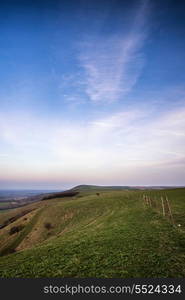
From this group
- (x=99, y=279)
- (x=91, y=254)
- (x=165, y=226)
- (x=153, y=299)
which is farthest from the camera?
(x=165, y=226)

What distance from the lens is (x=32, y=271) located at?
28.0 ft

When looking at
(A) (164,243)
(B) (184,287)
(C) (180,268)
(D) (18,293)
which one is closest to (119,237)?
(A) (164,243)

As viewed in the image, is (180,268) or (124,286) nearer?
(124,286)

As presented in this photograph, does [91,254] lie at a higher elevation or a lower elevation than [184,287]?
lower

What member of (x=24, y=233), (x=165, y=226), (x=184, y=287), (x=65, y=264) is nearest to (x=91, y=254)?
(x=65, y=264)

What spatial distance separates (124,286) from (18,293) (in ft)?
15.3

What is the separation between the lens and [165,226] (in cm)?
→ 1485

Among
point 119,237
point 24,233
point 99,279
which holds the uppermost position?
point 99,279

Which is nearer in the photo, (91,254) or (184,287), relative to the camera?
(184,287)

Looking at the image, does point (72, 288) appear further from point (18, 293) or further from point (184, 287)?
point (184, 287)

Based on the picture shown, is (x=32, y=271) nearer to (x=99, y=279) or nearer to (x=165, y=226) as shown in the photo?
(x=99, y=279)

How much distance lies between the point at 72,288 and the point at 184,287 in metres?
4.96

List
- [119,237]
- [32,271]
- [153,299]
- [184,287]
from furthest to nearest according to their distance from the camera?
1. [119,237]
2. [32,271]
3. [184,287]
4. [153,299]

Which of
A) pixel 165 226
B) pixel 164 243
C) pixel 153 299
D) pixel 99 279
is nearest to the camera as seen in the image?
pixel 153 299
